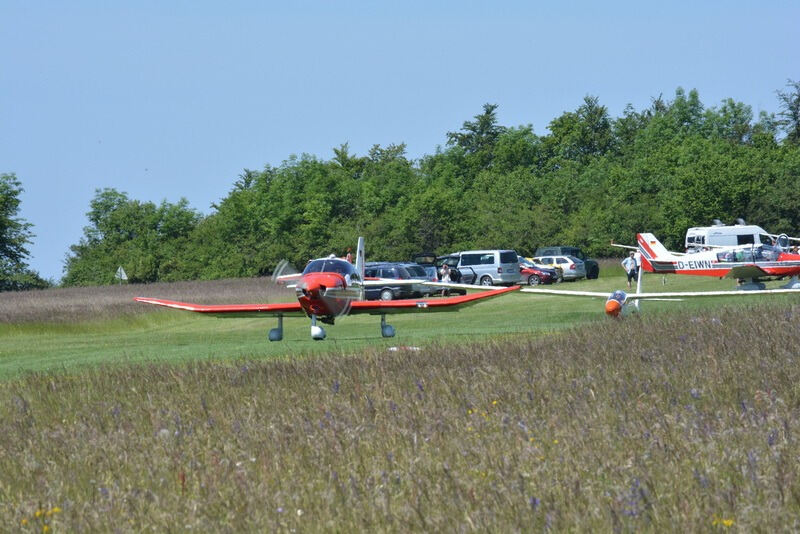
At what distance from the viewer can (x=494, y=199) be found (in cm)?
8475

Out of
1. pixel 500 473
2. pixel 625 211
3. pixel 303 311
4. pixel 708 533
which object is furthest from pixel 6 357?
pixel 625 211

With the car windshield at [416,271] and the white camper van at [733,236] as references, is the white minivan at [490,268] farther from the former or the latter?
the white camper van at [733,236]

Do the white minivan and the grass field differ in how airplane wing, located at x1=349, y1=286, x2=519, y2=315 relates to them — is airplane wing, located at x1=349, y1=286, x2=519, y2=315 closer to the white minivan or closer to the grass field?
the grass field

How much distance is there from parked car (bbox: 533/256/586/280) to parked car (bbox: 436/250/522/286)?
463 centimetres

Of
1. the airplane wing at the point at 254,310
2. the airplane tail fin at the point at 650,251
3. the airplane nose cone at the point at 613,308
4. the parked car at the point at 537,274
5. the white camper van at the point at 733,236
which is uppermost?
the white camper van at the point at 733,236

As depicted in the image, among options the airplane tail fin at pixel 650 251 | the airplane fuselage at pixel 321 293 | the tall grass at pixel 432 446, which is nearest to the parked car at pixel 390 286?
the airplane tail fin at pixel 650 251

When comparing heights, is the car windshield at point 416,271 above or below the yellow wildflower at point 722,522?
above

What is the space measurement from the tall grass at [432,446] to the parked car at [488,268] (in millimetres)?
39368

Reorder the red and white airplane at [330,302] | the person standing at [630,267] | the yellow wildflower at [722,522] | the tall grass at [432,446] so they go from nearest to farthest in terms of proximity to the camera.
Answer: the yellow wildflower at [722,522] < the tall grass at [432,446] < the red and white airplane at [330,302] < the person standing at [630,267]

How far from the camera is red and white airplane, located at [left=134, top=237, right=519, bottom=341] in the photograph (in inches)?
922

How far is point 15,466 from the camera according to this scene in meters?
8.03

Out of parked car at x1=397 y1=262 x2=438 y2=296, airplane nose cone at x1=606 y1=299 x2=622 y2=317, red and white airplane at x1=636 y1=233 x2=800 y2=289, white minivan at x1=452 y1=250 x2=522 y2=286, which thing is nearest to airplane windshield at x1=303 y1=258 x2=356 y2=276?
airplane nose cone at x1=606 y1=299 x2=622 y2=317

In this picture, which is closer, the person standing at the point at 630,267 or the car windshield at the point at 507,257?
the person standing at the point at 630,267

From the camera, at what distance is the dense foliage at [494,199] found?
75000mm
